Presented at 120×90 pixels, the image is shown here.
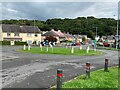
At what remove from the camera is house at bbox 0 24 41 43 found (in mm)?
79438

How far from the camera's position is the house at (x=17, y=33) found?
7944 cm

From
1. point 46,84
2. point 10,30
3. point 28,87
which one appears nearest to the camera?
point 28,87

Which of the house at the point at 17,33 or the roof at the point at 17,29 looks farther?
the roof at the point at 17,29

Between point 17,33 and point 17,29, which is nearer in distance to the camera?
point 17,33

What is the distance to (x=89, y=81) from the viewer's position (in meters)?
9.54

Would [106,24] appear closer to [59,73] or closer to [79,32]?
[79,32]

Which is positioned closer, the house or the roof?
the house

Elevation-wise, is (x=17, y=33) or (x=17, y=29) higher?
(x=17, y=29)

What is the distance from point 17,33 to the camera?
8125cm

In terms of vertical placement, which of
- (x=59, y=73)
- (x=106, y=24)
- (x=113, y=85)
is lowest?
(x=113, y=85)

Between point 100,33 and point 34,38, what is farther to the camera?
point 100,33

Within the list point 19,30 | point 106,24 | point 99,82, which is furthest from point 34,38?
point 99,82

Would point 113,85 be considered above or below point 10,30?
below

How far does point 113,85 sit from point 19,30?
248 feet
